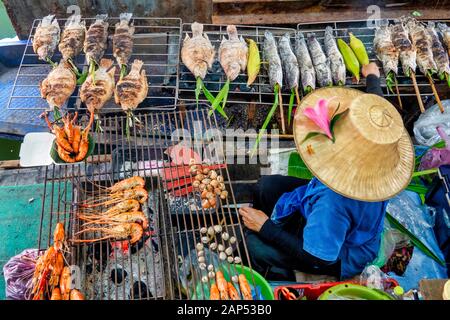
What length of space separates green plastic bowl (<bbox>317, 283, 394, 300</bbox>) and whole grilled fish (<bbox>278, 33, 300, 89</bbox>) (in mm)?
2268

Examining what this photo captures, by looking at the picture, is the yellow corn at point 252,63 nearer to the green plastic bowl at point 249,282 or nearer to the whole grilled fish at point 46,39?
the green plastic bowl at point 249,282

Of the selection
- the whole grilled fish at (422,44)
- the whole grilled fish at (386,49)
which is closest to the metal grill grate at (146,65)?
the whole grilled fish at (386,49)

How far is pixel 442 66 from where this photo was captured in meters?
4.25

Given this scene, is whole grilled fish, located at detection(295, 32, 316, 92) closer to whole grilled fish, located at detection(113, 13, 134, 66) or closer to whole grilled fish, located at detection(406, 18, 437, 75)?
whole grilled fish, located at detection(406, 18, 437, 75)

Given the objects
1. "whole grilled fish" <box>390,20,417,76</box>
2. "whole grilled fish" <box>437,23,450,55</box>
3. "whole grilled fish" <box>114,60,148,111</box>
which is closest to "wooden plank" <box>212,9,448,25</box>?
"whole grilled fish" <box>437,23,450,55</box>

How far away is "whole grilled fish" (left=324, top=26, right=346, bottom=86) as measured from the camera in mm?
4207

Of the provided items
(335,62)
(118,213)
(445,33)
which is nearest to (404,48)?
(445,33)

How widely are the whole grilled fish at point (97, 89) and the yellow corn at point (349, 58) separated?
9.00 feet

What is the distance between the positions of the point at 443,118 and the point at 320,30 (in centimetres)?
186

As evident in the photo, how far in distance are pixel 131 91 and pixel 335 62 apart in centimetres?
236

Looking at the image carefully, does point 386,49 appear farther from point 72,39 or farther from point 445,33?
point 72,39

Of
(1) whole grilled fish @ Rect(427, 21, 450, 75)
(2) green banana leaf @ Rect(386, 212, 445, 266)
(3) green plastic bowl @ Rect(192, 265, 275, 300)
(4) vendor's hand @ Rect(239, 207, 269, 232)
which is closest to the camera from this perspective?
(3) green plastic bowl @ Rect(192, 265, 275, 300)
